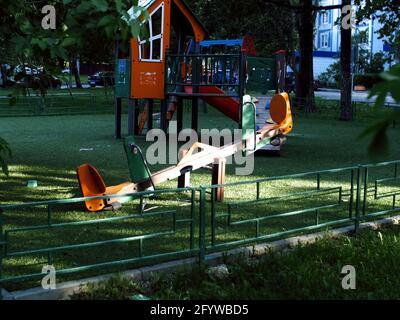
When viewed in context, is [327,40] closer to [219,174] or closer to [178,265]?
[219,174]

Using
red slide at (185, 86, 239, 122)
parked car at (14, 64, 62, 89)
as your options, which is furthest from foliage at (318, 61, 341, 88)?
parked car at (14, 64, 62, 89)

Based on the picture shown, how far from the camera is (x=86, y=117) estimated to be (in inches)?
896

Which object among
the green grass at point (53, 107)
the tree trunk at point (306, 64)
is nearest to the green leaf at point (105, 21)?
the green grass at point (53, 107)

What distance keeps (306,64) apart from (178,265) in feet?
71.8

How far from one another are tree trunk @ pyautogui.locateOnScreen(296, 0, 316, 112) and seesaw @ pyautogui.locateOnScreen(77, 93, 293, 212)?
15.9 meters

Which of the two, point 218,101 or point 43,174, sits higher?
point 218,101

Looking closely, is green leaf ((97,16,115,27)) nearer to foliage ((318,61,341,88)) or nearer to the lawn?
the lawn

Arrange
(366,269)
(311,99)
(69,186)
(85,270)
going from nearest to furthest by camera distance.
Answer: (85,270) < (366,269) < (69,186) < (311,99)

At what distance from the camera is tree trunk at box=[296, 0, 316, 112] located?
81.1ft

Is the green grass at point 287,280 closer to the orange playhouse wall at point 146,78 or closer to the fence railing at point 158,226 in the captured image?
the fence railing at point 158,226

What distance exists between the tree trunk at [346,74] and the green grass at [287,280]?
57.1 feet
